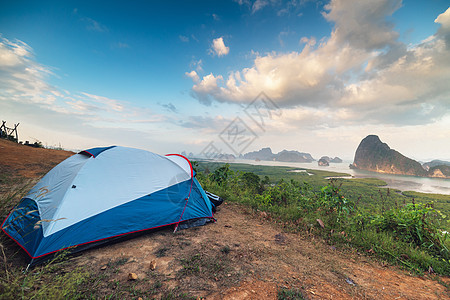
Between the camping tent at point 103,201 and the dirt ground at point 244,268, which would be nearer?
the dirt ground at point 244,268

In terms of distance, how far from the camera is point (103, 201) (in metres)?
3.41

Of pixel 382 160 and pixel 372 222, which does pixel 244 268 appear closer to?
pixel 372 222

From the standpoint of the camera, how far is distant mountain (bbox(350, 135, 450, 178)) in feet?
368

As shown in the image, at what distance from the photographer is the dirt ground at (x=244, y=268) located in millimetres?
2414

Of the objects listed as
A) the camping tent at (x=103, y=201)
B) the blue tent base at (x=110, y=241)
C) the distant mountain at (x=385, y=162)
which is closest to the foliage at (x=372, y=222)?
the blue tent base at (x=110, y=241)

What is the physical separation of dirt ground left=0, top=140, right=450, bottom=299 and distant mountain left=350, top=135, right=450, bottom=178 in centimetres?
→ 16511

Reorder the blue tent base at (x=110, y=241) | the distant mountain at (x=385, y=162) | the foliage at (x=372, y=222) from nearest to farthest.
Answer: the blue tent base at (x=110, y=241) → the foliage at (x=372, y=222) → the distant mountain at (x=385, y=162)

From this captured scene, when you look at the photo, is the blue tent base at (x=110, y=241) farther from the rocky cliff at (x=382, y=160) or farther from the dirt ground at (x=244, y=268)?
the rocky cliff at (x=382, y=160)

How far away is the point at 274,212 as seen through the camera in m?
5.62

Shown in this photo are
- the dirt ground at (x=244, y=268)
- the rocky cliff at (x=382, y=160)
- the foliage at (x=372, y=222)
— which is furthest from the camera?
the rocky cliff at (x=382, y=160)

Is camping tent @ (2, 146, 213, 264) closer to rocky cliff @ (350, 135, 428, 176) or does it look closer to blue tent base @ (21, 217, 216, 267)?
blue tent base @ (21, 217, 216, 267)

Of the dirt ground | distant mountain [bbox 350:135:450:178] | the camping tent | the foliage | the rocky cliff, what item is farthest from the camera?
the rocky cliff

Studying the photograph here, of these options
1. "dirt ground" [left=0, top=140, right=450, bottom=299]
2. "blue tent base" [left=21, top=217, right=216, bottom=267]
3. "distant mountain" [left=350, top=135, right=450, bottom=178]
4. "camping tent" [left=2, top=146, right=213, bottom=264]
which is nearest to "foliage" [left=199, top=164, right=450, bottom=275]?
"dirt ground" [left=0, top=140, right=450, bottom=299]

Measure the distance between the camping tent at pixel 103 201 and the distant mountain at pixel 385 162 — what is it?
16717 cm
